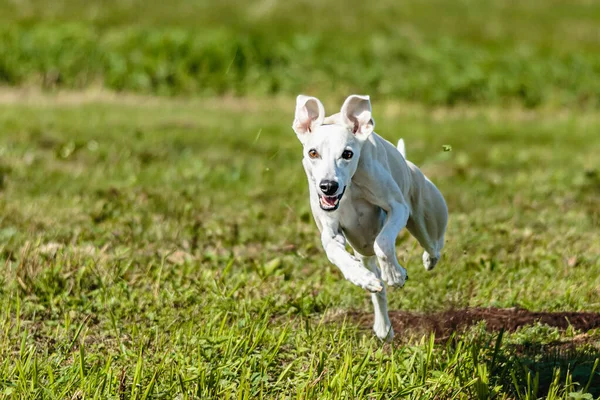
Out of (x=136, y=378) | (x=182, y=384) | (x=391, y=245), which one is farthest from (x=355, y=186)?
(x=136, y=378)

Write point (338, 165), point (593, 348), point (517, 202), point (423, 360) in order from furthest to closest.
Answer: point (517, 202), point (593, 348), point (423, 360), point (338, 165)

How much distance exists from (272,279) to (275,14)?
49.5 feet

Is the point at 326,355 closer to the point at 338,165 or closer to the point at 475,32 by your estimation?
the point at 338,165

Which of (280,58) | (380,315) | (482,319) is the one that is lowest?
(280,58)

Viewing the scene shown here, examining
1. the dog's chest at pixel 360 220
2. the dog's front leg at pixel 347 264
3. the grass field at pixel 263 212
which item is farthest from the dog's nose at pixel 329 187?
the grass field at pixel 263 212

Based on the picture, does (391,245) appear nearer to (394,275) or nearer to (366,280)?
(394,275)

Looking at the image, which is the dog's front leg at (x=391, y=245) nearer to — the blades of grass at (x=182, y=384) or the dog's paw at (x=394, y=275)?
the dog's paw at (x=394, y=275)

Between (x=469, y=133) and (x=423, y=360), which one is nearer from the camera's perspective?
(x=423, y=360)

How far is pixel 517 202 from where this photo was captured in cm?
947

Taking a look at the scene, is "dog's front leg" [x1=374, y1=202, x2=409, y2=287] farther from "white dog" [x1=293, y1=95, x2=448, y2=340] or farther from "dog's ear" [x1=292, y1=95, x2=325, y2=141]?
"dog's ear" [x1=292, y1=95, x2=325, y2=141]

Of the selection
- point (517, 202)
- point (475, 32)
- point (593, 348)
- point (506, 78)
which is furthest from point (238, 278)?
point (475, 32)

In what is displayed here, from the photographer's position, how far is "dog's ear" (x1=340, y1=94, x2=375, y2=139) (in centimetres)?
436

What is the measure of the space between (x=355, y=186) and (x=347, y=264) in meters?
0.42

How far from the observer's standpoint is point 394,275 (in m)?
4.45
